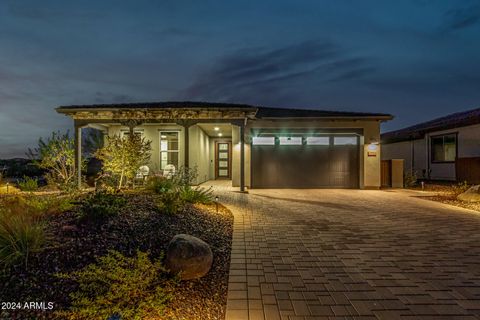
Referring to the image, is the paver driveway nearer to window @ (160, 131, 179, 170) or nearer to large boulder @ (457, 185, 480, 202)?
large boulder @ (457, 185, 480, 202)

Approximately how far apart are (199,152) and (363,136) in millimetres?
7717

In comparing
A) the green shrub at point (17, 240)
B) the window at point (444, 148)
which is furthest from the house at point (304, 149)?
the green shrub at point (17, 240)

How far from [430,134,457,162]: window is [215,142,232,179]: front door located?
1202cm

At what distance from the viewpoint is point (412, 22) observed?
1788cm

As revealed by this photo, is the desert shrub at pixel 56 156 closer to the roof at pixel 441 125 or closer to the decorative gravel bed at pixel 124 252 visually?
the decorative gravel bed at pixel 124 252

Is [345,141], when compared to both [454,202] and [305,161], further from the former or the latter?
[454,202]

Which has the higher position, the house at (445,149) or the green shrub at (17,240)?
the house at (445,149)

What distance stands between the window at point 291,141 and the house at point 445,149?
7512mm

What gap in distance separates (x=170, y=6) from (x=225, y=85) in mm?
15826

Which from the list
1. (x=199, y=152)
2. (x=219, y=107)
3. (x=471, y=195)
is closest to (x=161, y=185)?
(x=219, y=107)

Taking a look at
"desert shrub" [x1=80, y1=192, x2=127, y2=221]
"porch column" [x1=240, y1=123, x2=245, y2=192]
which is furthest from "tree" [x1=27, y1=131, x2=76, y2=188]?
"porch column" [x1=240, y1=123, x2=245, y2=192]

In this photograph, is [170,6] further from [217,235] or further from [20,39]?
[217,235]

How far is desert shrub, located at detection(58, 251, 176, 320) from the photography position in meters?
2.11

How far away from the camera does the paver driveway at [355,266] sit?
2379 mm
